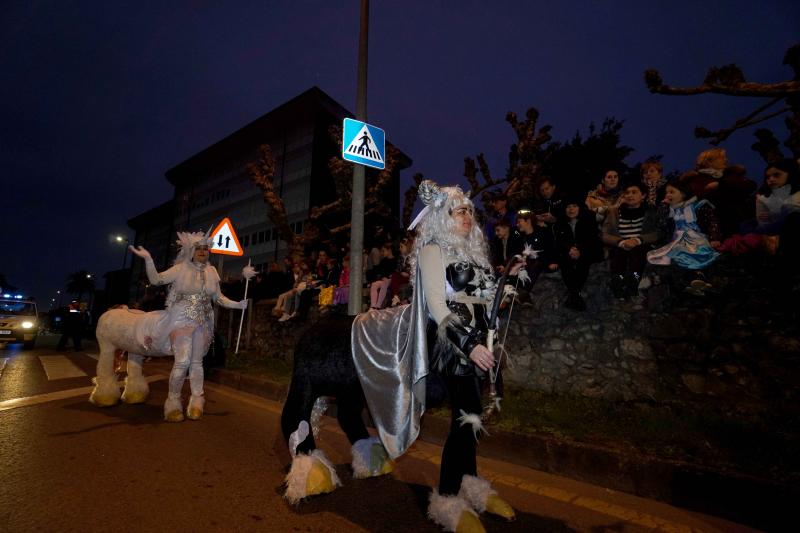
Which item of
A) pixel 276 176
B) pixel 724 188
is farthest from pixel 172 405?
pixel 276 176

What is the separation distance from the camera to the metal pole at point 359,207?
6219mm

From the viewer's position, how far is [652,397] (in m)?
4.78

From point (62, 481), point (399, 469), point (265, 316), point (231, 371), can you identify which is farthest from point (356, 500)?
point (265, 316)

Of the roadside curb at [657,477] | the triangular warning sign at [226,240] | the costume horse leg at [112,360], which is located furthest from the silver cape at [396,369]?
the triangular warning sign at [226,240]

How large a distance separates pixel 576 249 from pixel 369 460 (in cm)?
378

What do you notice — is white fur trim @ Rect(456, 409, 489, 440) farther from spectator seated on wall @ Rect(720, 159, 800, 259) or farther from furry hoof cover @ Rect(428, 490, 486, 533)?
spectator seated on wall @ Rect(720, 159, 800, 259)

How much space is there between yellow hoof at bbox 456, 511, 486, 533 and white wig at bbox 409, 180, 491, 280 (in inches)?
55.8

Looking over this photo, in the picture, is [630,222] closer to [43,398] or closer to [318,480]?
[318,480]

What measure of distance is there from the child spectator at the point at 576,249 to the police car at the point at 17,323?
18.5 m

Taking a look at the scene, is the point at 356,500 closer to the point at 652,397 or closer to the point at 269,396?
the point at 652,397

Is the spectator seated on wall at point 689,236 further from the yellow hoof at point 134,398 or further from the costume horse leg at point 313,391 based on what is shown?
the yellow hoof at point 134,398

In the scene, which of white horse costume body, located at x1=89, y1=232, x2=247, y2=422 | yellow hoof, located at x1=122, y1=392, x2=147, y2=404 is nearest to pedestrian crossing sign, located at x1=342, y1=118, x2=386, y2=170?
white horse costume body, located at x1=89, y1=232, x2=247, y2=422

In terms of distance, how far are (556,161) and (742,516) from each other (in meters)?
17.4

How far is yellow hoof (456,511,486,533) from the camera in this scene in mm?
2266
